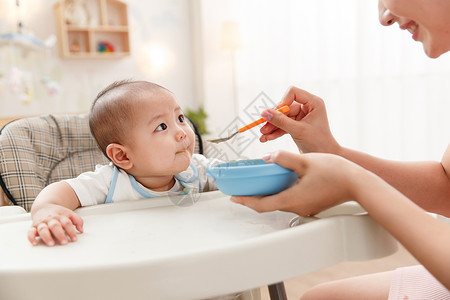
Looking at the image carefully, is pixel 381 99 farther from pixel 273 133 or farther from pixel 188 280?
pixel 188 280

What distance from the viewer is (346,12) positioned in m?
3.03

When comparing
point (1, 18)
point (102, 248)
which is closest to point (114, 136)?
point (102, 248)

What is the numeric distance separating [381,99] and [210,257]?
2.62 meters

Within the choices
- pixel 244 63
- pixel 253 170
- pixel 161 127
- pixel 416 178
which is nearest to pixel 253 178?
pixel 253 170

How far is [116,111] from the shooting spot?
1030 mm

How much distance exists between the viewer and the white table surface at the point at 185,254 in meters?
0.52

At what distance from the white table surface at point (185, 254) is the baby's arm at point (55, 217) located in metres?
0.02

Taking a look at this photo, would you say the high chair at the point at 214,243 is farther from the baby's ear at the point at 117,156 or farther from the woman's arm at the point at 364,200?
the baby's ear at the point at 117,156

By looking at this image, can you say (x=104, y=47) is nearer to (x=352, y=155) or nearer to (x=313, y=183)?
(x=352, y=155)

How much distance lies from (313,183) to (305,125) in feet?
1.16

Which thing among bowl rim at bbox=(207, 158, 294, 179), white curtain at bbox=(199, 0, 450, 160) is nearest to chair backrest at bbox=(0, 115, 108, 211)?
bowl rim at bbox=(207, 158, 294, 179)

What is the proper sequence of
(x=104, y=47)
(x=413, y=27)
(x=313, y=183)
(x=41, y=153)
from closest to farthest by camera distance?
1. (x=313, y=183)
2. (x=413, y=27)
3. (x=41, y=153)
4. (x=104, y=47)

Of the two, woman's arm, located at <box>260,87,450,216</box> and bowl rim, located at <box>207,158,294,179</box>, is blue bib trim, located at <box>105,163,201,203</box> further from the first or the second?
bowl rim, located at <box>207,158,294,179</box>

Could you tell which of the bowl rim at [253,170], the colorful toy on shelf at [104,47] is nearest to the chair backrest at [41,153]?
the bowl rim at [253,170]
